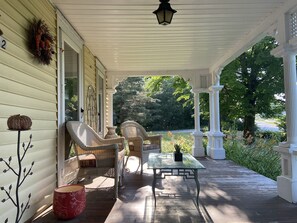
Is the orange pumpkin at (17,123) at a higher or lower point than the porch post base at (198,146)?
higher

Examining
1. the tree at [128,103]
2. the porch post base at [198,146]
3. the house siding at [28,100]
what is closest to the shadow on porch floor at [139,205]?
the house siding at [28,100]

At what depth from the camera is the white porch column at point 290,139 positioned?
3080mm

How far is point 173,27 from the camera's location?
12.7ft

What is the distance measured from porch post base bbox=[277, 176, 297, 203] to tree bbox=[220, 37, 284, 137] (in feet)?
17.9

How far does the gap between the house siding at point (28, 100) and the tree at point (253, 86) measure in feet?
21.5

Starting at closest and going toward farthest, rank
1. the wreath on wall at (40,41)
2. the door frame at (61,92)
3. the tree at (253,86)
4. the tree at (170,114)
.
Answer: the wreath on wall at (40,41), the door frame at (61,92), the tree at (253,86), the tree at (170,114)

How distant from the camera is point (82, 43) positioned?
4430mm

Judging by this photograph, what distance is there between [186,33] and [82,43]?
1.84m

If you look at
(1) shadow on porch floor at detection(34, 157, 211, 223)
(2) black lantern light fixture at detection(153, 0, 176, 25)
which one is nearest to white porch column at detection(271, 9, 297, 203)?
(1) shadow on porch floor at detection(34, 157, 211, 223)

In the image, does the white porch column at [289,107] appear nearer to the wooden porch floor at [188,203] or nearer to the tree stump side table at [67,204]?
the wooden porch floor at [188,203]

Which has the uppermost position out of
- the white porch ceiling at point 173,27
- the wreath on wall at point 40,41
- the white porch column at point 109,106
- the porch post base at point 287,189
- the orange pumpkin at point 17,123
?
the white porch ceiling at point 173,27

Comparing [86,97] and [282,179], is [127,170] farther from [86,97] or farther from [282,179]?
[282,179]

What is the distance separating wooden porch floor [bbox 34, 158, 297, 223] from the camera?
260 centimetres

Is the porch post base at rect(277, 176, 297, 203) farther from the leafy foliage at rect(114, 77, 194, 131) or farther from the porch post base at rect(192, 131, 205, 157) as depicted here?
the leafy foliage at rect(114, 77, 194, 131)
